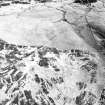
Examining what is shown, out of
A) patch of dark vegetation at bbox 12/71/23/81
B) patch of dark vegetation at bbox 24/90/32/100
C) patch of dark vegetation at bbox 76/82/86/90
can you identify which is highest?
patch of dark vegetation at bbox 12/71/23/81

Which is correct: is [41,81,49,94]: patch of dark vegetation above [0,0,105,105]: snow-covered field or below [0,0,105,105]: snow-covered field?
below

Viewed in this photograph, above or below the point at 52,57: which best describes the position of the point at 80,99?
below

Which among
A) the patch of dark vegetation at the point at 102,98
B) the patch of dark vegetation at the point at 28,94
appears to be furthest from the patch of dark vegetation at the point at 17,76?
the patch of dark vegetation at the point at 102,98

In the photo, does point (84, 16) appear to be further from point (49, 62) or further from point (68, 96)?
point (68, 96)

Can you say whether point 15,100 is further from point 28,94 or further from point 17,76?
point 17,76

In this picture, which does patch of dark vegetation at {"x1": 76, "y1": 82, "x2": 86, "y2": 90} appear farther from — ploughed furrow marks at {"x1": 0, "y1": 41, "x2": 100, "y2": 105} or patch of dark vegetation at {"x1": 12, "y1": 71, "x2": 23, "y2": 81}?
patch of dark vegetation at {"x1": 12, "y1": 71, "x2": 23, "y2": 81}

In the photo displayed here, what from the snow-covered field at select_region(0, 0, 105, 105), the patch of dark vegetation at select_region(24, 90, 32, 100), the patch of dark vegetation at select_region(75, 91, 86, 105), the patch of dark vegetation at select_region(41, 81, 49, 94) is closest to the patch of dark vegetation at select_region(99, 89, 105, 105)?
the snow-covered field at select_region(0, 0, 105, 105)

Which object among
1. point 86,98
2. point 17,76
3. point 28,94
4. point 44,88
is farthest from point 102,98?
point 17,76

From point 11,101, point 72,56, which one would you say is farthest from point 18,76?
point 72,56

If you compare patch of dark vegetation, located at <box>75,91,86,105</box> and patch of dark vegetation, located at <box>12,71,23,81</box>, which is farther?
patch of dark vegetation, located at <box>12,71,23,81</box>
